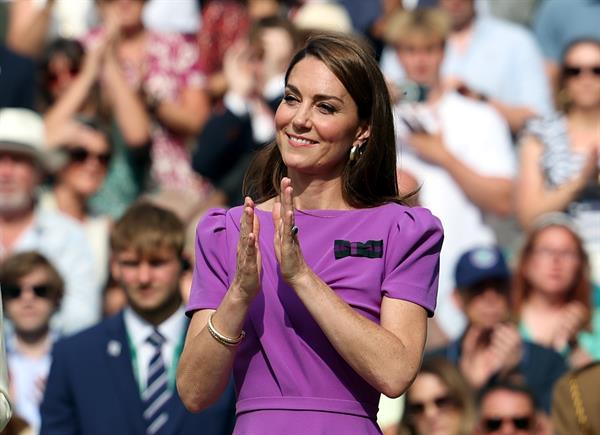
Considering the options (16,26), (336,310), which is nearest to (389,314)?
(336,310)

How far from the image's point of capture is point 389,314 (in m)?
4.09

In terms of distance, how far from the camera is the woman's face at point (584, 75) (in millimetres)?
9484

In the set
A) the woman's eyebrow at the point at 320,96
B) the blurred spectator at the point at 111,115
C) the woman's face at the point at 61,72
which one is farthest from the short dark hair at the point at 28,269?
the woman's eyebrow at the point at 320,96

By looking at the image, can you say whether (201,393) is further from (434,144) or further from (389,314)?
(434,144)

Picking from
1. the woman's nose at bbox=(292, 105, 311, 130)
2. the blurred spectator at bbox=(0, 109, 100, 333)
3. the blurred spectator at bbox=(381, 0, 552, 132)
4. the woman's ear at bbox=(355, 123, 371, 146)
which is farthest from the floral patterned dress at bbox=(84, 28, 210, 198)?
the woman's nose at bbox=(292, 105, 311, 130)

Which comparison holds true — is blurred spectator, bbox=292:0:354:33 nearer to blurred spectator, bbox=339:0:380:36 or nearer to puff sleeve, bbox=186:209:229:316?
blurred spectator, bbox=339:0:380:36

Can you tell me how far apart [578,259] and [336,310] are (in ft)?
16.9

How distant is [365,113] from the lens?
166 inches

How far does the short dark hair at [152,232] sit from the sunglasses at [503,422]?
73.8 inches

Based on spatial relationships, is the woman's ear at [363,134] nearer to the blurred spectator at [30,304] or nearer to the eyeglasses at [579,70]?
the blurred spectator at [30,304]

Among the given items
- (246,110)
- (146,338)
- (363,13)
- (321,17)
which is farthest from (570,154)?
(146,338)

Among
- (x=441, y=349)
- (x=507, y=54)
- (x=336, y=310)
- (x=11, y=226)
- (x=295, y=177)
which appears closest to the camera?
(x=336, y=310)

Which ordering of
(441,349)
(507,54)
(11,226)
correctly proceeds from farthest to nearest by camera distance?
(507,54)
(11,226)
(441,349)

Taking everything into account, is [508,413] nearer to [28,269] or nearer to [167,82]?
[28,269]
